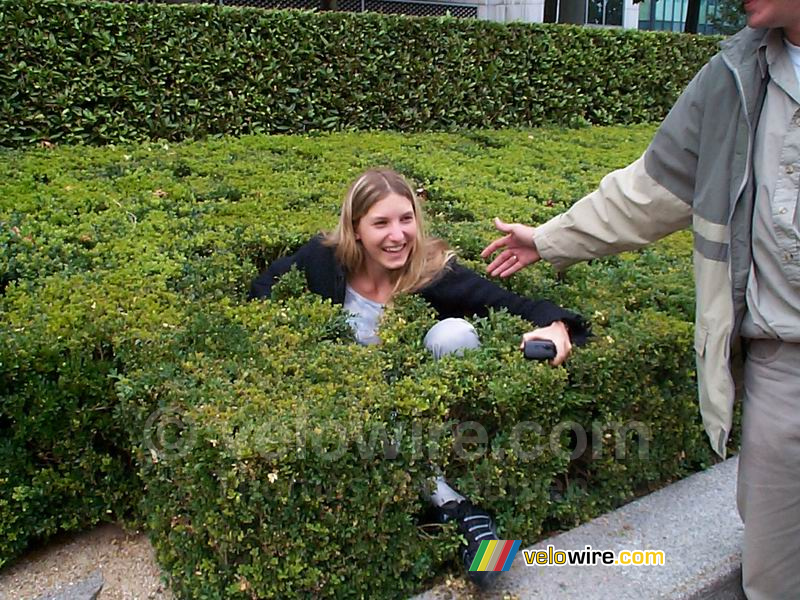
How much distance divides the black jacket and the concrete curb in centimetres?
74

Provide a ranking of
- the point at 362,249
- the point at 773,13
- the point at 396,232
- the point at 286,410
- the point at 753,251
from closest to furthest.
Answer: the point at 773,13, the point at 753,251, the point at 286,410, the point at 396,232, the point at 362,249

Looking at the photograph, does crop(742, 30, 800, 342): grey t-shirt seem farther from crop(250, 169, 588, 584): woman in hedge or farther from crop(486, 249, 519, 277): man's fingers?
crop(486, 249, 519, 277): man's fingers

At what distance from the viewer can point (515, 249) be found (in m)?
3.27

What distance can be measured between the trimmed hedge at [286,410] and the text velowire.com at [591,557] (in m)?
0.10

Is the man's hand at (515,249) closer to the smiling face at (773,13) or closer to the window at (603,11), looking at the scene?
the smiling face at (773,13)

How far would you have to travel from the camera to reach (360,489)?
2504 mm

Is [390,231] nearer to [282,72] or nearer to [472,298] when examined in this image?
[472,298]

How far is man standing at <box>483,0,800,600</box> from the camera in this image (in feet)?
7.57

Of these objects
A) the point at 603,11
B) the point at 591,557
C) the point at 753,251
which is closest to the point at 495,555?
the point at 591,557

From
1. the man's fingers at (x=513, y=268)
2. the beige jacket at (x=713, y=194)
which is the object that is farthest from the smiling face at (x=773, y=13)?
the man's fingers at (x=513, y=268)

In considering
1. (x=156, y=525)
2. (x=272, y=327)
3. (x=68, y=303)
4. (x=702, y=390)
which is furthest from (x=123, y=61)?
(x=702, y=390)

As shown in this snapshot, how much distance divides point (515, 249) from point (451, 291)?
385 millimetres

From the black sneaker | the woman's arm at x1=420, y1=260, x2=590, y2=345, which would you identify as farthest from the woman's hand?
the black sneaker

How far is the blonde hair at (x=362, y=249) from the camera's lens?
3551mm
